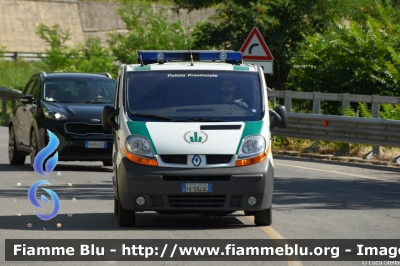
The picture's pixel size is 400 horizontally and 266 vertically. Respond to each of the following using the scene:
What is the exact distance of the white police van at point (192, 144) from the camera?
10.8 meters

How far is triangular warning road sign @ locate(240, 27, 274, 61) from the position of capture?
902 inches

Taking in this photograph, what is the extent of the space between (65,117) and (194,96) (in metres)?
6.11

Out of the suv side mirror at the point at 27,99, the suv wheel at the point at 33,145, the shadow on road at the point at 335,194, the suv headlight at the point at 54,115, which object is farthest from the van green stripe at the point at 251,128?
the suv side mirror at the point at 27,99

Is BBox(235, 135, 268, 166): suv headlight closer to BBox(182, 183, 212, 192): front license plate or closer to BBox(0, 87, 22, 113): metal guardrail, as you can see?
BBox(182, 183, 212, 192): front license plate

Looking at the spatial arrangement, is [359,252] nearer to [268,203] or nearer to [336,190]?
[268,203]

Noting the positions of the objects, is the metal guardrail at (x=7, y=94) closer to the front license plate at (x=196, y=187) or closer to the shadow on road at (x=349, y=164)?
the shadow on road at (x=349, y=164)

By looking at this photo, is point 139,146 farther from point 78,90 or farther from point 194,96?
point 78,90

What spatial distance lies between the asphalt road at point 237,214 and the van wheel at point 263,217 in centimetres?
9

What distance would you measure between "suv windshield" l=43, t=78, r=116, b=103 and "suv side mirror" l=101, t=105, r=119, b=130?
6484mm

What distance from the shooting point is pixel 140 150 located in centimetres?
1095

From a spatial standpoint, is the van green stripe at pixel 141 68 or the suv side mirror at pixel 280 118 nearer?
the suv side mirror at pixel 280 118

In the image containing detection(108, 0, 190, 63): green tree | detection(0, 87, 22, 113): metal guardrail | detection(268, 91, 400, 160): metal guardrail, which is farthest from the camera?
detection(108, 0, 190, 63): green tree

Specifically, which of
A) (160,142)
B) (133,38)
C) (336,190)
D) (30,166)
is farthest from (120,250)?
(133,38)

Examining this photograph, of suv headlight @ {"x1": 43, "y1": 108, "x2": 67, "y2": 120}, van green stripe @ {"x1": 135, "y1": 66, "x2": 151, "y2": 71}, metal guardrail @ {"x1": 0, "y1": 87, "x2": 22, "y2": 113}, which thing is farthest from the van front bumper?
metal guardrail @ {"x1": 0, "y1": 87, "x2": 22, "y2": 113}
